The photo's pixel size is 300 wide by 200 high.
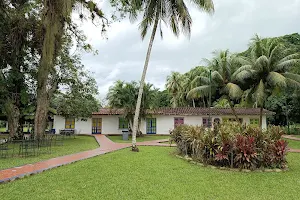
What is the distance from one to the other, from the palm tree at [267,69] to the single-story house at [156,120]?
4484 mm

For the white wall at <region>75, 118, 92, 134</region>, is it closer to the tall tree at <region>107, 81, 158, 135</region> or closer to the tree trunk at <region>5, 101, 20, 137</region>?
the tall tree at <region>107, 81, 158, 135</region>

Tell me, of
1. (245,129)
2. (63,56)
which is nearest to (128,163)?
(245,129)

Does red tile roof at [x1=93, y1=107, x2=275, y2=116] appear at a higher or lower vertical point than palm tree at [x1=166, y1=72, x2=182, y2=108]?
lower

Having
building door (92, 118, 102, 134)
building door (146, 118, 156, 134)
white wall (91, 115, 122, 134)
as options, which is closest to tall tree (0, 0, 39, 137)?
building door (92, 118, 102, 134)

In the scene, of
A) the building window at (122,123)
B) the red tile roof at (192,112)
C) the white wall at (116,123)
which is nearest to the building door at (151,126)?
the white wall at (116,123)

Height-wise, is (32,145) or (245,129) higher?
(245,129)

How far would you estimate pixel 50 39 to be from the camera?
12.0 metres

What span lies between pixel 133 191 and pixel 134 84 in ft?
50.4

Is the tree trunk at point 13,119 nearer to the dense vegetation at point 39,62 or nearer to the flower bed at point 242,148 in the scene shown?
the dense vegetation at point 39,62

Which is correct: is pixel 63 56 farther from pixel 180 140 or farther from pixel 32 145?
pixel 180 140

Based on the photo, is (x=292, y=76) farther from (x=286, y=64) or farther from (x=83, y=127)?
(x=83, y=127)

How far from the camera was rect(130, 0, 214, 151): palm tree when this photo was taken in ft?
39.1

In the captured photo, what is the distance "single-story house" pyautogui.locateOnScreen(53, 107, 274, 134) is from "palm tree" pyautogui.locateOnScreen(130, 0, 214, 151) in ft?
38.4

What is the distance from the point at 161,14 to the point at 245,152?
811 centimetres
